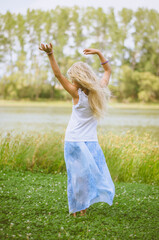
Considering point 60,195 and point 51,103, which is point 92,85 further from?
point 51,103

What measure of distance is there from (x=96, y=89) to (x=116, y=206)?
1863mm

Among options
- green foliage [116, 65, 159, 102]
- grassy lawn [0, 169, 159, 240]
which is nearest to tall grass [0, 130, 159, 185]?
grassy lawn [0, 169, 159, 240]

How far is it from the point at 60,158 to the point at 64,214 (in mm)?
2904

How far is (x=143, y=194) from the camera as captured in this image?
4887mm

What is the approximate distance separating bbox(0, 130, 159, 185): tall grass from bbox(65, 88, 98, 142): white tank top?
9.23 ft

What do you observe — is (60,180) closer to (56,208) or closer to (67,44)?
(56,208)

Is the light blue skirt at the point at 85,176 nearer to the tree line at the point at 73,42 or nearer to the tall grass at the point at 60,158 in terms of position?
the tall grass at the point at 60,158

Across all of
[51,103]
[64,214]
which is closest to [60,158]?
[64,214]

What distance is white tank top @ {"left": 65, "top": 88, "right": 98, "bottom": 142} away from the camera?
3463mm

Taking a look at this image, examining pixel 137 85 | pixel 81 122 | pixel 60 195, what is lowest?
pixel 60 195

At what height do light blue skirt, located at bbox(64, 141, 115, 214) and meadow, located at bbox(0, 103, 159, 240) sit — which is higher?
light blue skirt, located at bbox(64, 141, 115, 214)

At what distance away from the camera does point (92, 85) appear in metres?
3.38

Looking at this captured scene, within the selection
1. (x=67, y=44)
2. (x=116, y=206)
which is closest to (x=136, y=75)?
(x=67, y=44)

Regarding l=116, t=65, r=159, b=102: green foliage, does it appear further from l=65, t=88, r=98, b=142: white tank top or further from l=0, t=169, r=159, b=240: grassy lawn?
l=65, t=88, r=98, b=142: white tank top
